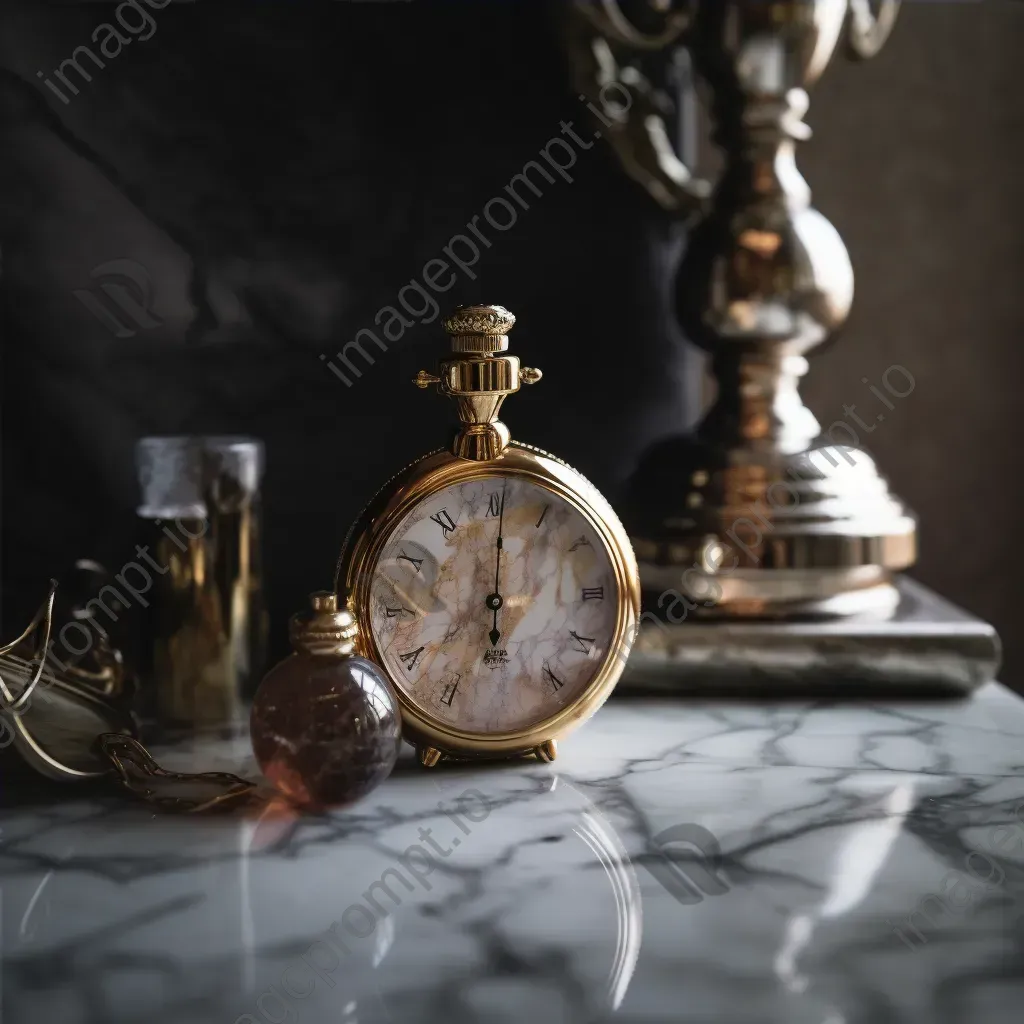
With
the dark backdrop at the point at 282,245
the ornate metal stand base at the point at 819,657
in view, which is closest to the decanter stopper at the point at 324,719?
the ornate metal stand base at the point at 819,657

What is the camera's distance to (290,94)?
3.72ft

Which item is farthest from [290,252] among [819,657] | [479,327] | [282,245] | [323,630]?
[819,657]

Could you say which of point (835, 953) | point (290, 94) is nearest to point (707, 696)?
point (835, 953)

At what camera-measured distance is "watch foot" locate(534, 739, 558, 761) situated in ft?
2.81

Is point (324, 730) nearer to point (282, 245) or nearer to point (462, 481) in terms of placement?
point (462, 481)

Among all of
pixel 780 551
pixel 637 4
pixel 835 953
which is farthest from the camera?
pixel 637 4

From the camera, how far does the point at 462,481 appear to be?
32.8 inches

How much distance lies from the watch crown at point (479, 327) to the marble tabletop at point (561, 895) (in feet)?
0.99

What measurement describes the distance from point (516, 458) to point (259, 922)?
365 mm

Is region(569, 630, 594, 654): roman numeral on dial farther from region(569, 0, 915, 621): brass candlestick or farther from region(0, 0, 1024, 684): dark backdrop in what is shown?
region(0, 0, 1024, 684): dark backdrop

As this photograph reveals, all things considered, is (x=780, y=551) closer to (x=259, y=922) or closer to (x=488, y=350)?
(x=488, y=350)

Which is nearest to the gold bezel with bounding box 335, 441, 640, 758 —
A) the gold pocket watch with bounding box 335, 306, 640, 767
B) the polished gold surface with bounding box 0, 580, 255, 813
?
the gold pocket watch with bounding box 335, 306, 640, 767

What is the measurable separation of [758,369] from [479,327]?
38 centimetres

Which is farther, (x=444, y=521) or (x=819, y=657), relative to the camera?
(x=819, y=657)
